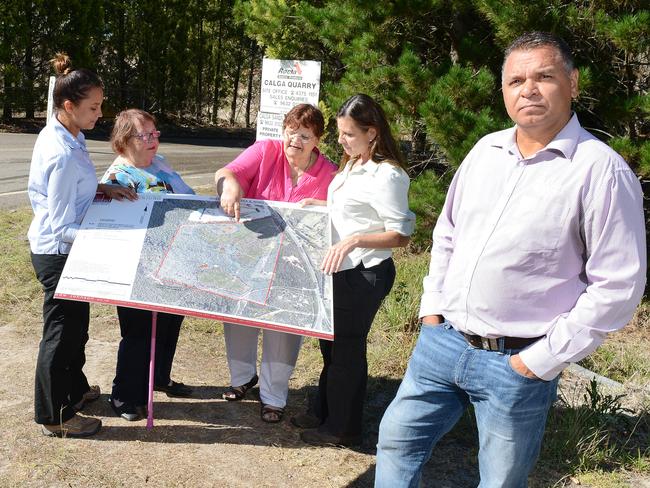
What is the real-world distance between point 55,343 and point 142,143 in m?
1.13

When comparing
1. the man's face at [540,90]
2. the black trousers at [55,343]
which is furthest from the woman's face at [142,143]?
the man's face at [540,90]

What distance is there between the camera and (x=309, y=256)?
328 centimetres

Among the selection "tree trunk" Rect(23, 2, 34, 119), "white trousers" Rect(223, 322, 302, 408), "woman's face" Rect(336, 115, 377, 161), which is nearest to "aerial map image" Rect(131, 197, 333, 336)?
"woman's face" Rect(336, 115, 377, 161)

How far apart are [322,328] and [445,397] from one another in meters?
0.80

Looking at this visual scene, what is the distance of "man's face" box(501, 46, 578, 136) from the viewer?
198 cm

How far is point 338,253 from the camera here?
10.3ft

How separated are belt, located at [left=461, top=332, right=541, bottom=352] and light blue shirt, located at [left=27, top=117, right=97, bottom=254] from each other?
6.66 feet

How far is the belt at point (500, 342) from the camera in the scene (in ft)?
6.85

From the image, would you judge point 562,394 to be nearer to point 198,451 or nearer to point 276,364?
point 276,364

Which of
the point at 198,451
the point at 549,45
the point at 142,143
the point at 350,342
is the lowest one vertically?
the point at 198,451

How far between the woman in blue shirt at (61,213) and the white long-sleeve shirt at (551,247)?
1929 millimetres

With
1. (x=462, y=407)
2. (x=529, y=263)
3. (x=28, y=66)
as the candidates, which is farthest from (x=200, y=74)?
(x=529, y=263)

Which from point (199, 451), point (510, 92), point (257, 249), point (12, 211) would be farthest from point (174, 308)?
point (12, 211)

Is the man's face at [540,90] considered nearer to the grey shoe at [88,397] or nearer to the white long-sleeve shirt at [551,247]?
the white long-sleeve shirt at [551,247]
